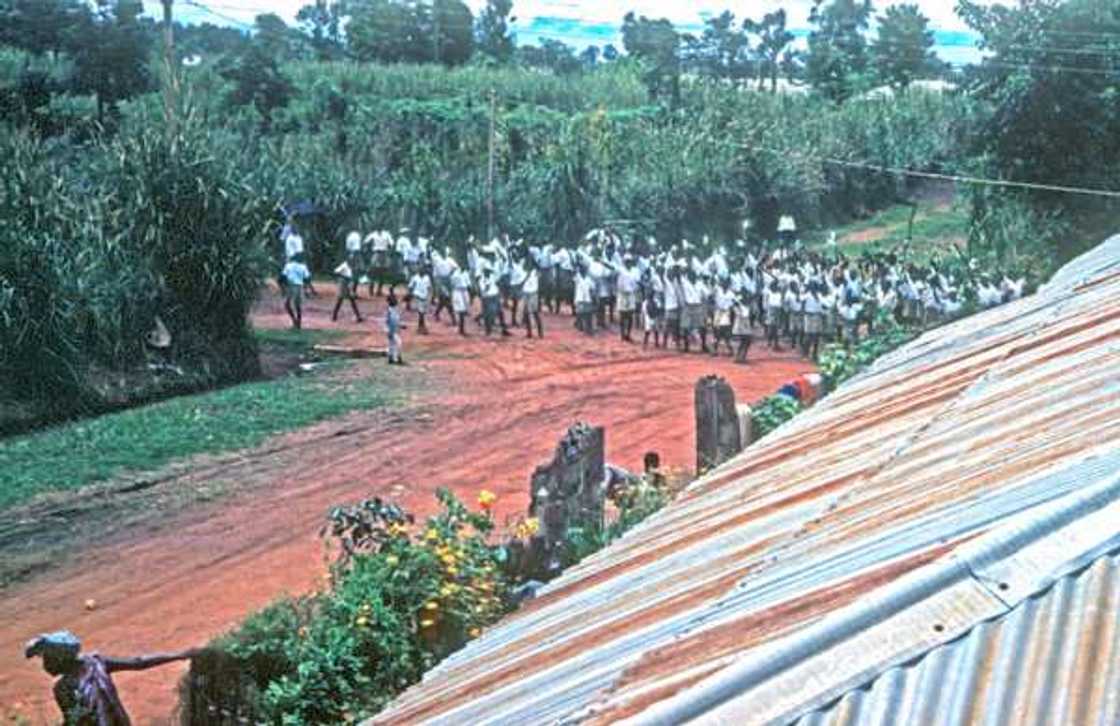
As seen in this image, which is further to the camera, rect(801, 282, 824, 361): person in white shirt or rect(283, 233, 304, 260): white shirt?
rect(283, 233, 304, 260): white shirt

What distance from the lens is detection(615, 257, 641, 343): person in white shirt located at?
872 inches

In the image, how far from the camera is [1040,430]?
139 inches

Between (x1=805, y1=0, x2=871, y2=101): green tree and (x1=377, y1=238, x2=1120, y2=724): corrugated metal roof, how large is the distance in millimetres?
42932

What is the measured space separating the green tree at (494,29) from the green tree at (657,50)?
5072 mm

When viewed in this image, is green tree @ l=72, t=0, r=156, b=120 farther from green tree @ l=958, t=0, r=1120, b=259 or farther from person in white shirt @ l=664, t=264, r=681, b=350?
green tree @ l=958, t=0, r=1120, b=259

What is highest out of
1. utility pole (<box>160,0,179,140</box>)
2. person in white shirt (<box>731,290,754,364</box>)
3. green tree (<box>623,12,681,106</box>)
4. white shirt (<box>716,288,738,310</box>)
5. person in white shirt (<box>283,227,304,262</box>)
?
green tree (<box>623,12,681,106</box>)

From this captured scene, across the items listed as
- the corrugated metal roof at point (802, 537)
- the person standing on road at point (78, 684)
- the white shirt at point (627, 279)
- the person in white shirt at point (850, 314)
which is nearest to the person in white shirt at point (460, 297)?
the white shirt at point (627, 279)

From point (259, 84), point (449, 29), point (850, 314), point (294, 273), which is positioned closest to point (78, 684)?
point (294, 273)

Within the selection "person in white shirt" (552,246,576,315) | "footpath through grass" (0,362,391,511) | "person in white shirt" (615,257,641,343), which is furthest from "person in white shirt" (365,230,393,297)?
"footpath through grass" (0,362,391,511)

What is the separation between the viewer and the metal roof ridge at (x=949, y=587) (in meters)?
2.30

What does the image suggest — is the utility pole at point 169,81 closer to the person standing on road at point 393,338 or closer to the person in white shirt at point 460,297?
the person standing on road at point 393,338

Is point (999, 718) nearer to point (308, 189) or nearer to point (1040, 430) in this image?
point (1040, 430)

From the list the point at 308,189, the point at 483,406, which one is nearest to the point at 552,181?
the point at 308,189

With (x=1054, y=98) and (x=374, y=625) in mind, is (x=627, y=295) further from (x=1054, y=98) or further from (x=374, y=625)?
(x=374, y=625)
